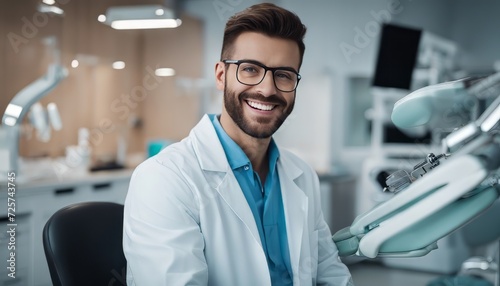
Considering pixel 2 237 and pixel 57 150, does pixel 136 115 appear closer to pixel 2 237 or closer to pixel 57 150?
pixel 57 150

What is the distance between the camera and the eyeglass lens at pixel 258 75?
4.11ft

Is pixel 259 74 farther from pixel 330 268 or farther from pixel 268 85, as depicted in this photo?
pixel 330 268

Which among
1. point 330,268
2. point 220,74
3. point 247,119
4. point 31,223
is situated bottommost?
point 31,223

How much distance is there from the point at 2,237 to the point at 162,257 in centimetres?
151

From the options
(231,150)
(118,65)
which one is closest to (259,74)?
(231,150)

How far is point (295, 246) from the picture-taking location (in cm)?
129

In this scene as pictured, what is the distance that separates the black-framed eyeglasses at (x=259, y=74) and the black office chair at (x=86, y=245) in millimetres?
518

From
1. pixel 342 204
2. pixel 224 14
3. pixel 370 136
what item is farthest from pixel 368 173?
pixel 224 14

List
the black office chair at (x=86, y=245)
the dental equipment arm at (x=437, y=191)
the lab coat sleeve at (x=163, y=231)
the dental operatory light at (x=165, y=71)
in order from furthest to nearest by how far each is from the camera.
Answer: the dental operatory light at (x=165, y=71), the black office chair at (x=86, y=245), the lab coat sleeve at (x=163, y=231), the dental equipment arm at (x=437, y=191)

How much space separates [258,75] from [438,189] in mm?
670

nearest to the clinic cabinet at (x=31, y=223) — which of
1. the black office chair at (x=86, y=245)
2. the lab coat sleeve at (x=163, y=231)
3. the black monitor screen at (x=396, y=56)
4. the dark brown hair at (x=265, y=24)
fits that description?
the black office chair at (x=86, y=245)

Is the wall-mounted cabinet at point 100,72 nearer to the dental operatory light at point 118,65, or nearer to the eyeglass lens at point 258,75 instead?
A: the dental operatory light at point 118,65

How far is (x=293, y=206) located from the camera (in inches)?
53.6

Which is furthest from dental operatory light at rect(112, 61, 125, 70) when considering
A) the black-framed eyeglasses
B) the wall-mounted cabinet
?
the black-framed eyeglasses
